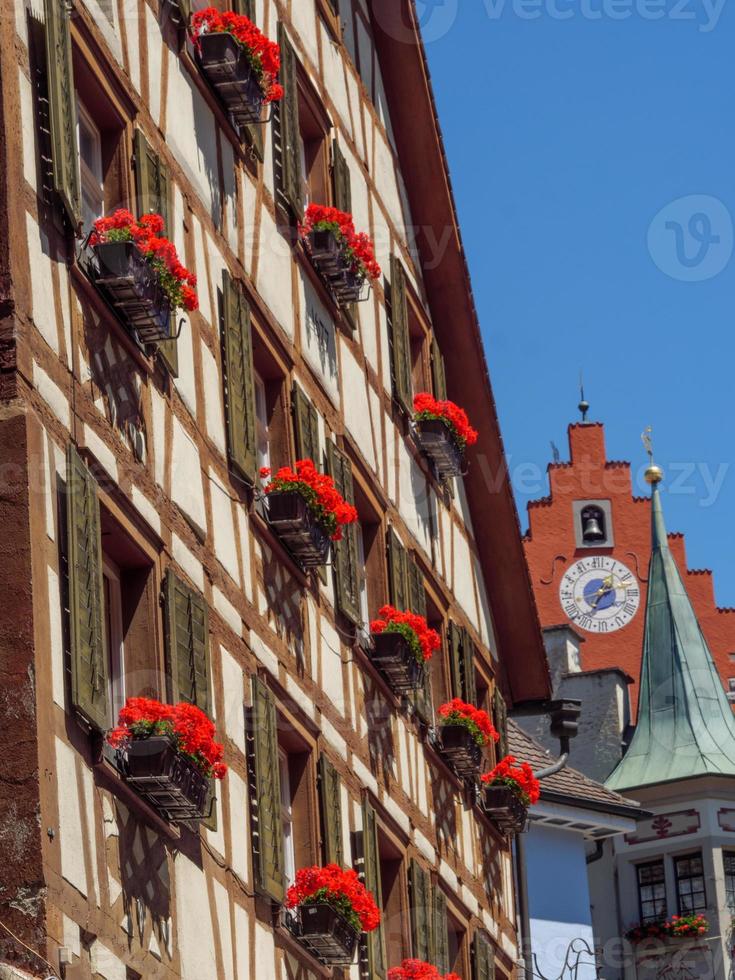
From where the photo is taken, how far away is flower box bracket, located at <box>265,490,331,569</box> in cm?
1553

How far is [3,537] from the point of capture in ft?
37.8

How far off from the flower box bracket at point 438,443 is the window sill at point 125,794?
7628mm

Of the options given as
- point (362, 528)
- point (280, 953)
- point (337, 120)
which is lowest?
point (280, 953)

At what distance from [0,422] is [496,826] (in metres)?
9.97

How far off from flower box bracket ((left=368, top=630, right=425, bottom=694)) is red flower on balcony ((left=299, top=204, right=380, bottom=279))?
8.44 ft

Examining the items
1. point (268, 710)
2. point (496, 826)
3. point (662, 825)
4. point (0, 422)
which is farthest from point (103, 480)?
point (662, 825)

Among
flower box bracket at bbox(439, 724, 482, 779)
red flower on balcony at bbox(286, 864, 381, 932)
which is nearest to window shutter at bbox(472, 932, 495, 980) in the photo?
flower box bracket at bbox(439, 724, 482, 779)

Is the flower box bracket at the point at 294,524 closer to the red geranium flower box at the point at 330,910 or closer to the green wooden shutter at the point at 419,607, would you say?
the red geranium flower box at the point at 330,910

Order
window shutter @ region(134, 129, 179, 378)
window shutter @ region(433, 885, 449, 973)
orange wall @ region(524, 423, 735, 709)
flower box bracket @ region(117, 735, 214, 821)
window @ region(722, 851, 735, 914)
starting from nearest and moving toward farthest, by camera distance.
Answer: flower box bracket @ region(117, 735, 214, 821), window shutter @ region(134, 129, 179, 378), window shutter @ region(433, 885, 449, 973), window @ region(722, 851, 735, 914), orange wall @ region(524, 423, 735, 709)

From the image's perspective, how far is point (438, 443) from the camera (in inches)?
789

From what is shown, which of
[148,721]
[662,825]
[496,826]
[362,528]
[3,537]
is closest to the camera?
[3,537]

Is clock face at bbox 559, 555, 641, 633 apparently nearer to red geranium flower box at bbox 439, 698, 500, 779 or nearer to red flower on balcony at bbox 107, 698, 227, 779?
red geranium flower box at bbox 439, 698, 500, 779

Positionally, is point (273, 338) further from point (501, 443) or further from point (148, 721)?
point (501, 443)

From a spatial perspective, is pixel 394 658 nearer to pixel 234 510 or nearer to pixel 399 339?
pixel 234 510
